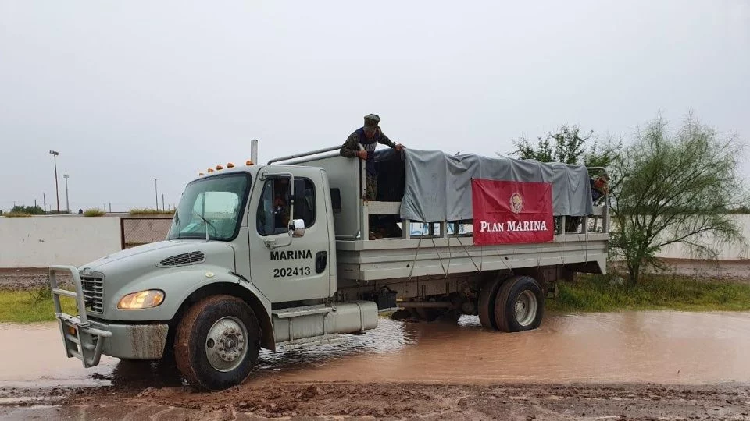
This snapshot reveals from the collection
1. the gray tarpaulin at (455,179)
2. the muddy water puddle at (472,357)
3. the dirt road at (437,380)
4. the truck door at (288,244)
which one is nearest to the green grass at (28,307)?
the muddy water puddle at (472,357)

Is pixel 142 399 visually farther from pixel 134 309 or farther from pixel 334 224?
pixel 334 224

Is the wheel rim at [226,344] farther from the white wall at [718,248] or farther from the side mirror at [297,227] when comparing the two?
the white wall at [718,248]

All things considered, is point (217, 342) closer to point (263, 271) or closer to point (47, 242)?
point (263, 271)

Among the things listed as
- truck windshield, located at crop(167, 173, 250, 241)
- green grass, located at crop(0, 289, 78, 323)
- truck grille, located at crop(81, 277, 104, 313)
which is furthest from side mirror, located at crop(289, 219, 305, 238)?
green grass, located at crop(0, 289, 78, 323)

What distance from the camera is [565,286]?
13344 millimetres

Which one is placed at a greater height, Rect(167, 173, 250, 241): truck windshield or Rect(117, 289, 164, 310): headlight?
Rect(167, 173, 250, 241): truck windshield

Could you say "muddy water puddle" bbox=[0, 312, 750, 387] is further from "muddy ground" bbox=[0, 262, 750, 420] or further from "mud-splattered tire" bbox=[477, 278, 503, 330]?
"mud-splattered tire" bbox=[477, 278, 503, 330]

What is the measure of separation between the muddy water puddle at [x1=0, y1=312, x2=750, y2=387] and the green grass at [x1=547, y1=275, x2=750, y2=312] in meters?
1.92

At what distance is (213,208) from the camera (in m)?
6.88

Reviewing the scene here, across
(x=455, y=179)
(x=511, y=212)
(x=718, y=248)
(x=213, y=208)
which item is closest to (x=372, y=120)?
(x=455, y=179)

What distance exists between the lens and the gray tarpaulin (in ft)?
26.3

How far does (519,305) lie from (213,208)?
18.4ft

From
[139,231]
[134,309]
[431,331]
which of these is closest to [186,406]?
[134,309]

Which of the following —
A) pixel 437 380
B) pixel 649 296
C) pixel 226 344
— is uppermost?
pixel 226 344
